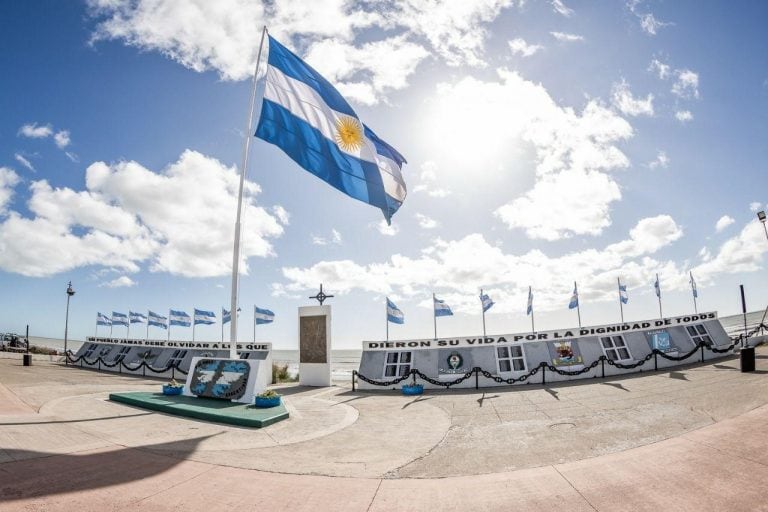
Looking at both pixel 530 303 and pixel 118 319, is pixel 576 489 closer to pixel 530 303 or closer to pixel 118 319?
pixel 530 303

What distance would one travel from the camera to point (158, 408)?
11.6m

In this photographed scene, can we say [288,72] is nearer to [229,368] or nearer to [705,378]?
[229,368]

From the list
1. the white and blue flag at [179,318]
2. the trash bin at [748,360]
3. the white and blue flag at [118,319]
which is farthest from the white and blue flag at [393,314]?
the white and blue flag at [118,319]

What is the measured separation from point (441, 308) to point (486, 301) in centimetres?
376

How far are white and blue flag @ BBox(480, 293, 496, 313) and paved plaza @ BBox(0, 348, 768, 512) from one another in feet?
51.2

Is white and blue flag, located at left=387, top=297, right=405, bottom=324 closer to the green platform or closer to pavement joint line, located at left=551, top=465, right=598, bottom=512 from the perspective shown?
the green platform

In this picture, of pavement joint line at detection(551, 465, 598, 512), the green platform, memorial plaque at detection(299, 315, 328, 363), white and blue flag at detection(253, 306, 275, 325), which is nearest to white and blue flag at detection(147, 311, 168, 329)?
white and blue flag at detection(253, 306, 275, 325)

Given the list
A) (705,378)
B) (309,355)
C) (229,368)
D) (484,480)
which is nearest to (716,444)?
(484,480)

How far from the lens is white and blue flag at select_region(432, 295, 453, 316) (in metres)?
27.0

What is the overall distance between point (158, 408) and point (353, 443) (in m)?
6.74

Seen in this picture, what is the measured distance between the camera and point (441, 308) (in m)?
27.2

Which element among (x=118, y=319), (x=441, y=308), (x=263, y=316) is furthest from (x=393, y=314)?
(x=118, y=319)

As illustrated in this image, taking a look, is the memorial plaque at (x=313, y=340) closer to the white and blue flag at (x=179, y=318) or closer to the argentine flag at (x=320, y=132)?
the argentine flag at (x=320, y=132)

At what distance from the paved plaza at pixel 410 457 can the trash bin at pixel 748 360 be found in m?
1.65
